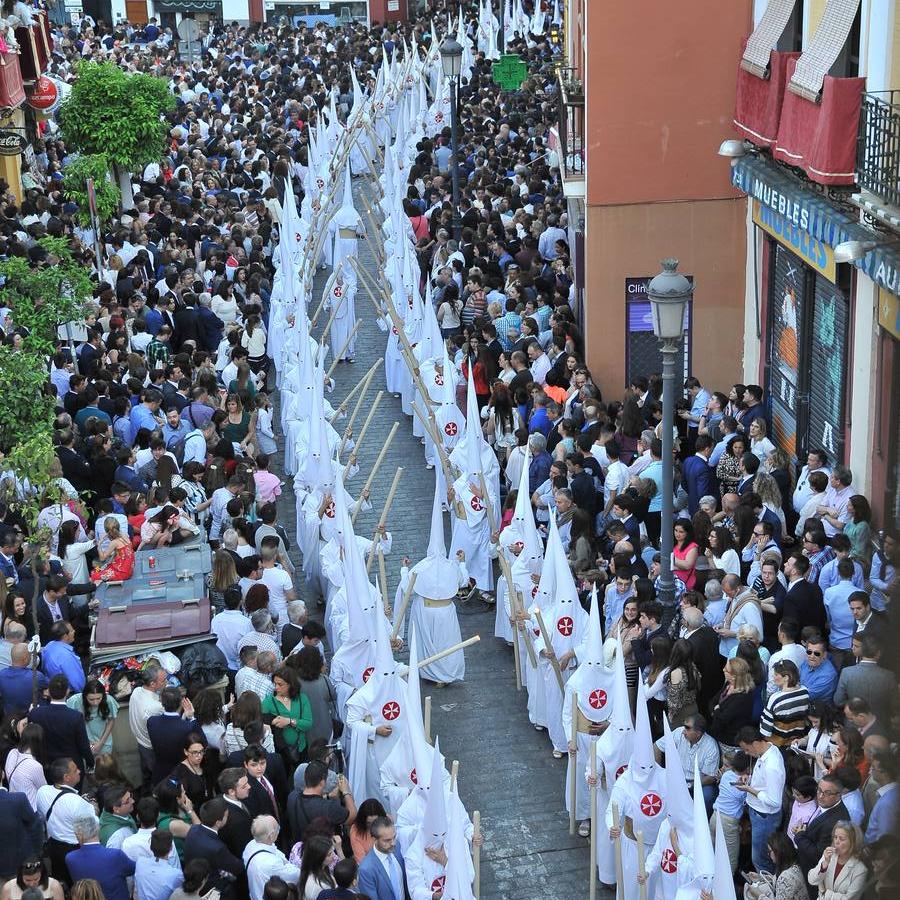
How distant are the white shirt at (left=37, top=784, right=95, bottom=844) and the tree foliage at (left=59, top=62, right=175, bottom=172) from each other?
56.5 feet

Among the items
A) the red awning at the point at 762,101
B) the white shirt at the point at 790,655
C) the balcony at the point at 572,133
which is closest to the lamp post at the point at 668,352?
the white shirt at the point at 790,655

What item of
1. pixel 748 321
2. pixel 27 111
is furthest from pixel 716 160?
pixel 27 111

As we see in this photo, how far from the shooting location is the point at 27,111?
29062 mm

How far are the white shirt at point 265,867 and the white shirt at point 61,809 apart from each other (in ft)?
3.55

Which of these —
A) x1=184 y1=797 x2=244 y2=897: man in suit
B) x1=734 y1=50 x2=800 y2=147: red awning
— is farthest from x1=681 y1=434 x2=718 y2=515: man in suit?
x1=184 y1=797 x2=244 y2=897: man in suit

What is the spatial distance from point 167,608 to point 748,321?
31.5 feet

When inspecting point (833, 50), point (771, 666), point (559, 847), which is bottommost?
point (559, 847)

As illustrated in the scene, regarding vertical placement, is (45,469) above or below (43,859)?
above

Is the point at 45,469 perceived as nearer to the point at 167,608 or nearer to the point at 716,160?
the point at 167,608

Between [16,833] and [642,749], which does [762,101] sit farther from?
[16,833]

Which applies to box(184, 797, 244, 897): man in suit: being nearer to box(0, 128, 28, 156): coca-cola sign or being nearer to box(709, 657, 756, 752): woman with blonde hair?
box(709, 657, 756, 752): woman with blonde hair

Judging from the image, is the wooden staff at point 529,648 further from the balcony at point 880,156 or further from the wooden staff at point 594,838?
the balcony at point 880,156

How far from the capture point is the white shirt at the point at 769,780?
29.1 feet

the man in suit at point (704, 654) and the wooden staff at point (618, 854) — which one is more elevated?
the man in suit at point (704, 654)
